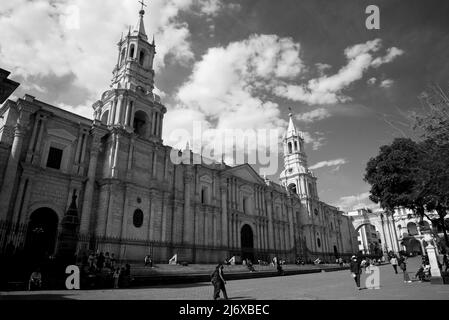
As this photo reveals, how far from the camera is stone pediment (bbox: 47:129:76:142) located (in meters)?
21.4

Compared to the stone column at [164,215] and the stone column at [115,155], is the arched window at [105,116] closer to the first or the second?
the stone column at [115,155]

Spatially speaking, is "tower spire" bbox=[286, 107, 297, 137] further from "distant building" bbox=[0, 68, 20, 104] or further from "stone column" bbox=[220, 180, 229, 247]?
"distant building" bbox=[0, 68, 20, 104]

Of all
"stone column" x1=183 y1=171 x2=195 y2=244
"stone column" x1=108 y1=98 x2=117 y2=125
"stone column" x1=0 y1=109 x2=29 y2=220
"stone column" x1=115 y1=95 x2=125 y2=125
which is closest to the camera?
"stone column" x1=0 y1=109 x2=29 y2=220

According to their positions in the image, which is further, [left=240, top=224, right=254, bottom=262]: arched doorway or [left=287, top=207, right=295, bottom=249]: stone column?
[left=287, top=207, right=295, bottom=249]: stone column

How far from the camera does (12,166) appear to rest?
715 inches

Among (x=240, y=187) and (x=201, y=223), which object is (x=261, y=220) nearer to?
(x=240, y=187)

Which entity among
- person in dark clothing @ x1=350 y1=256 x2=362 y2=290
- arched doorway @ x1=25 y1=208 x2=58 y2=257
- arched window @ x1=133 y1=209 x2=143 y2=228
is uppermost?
arched window @ x1=133 y1=209 x2=143 y2=228

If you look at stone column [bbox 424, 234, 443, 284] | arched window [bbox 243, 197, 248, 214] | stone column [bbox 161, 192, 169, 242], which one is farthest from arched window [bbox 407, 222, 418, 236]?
stone column [bbox 161, 192, 169, 242]

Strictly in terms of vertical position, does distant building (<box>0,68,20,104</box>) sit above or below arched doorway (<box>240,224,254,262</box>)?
above

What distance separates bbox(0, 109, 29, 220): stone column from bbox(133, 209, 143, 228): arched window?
28.1 feet

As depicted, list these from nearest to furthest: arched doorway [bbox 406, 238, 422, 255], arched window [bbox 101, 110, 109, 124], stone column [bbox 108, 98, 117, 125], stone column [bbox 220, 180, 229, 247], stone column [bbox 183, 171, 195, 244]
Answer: stone column [bbox 108, 98, 117, 125], stone column [bbox 183, 171, 195, 244], arched window [bbox 101, 110, 109, 124], stone column [bbox 220, 180, 229, 247], arched doorway [bbox 406, 238, 422, 255]

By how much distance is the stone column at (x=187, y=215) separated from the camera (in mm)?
27819

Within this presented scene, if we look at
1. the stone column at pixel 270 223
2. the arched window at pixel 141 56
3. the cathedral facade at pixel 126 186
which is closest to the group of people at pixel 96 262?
the cathedral facade at pixel 126 186
